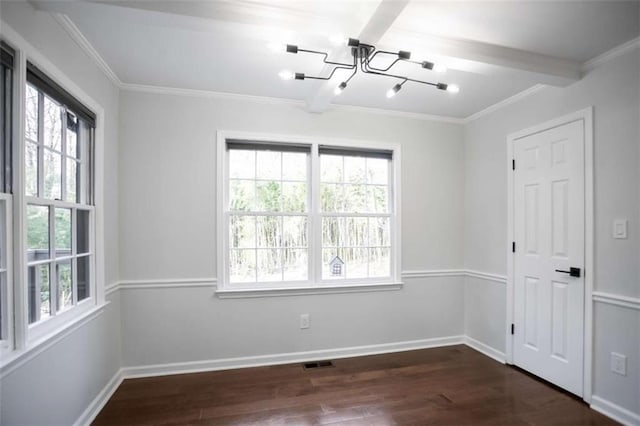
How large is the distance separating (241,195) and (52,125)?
1509 mm

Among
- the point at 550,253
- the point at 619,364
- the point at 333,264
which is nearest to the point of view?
the point at 619,364

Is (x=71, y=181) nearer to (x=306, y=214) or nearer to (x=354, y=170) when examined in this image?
(x=306, y=214)

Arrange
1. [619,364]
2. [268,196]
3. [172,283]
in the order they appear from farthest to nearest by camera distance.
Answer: [268,196]
[172,283]
[619,364]

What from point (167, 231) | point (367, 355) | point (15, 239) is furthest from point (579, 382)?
point (15, 239)

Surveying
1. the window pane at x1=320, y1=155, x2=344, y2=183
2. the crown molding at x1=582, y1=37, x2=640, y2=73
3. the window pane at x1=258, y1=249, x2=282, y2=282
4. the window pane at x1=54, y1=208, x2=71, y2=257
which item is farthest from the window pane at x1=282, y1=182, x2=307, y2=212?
the crown molding at x1=582, y1=37, x2=640, y2=73

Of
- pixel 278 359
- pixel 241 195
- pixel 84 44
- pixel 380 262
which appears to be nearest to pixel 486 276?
pixel 380 262

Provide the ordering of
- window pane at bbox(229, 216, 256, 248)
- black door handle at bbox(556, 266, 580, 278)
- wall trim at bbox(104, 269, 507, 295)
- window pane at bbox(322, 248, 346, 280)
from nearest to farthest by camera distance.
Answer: black door handle at bbox(556, 266, 580, 278), wall trim at bbox(104, 269, 507, 295), window pane at bbox(229, 216, 256, 248), window pane at bbox(322, 248, 346, 280)

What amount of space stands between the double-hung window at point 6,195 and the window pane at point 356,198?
8.49ft

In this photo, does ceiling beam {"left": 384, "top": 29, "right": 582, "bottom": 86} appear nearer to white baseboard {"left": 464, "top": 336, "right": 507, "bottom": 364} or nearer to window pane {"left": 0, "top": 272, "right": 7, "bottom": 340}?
window pane {"left": 0, "top": 272, "right": 7, "bottom": 340}

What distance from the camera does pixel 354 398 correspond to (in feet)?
7.93

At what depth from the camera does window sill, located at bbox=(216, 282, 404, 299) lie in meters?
2.93

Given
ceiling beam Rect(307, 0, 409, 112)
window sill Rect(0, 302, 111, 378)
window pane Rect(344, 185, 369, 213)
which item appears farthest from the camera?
window pane Rect(344, 185, 369, 213)

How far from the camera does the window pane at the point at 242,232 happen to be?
9.96 feet

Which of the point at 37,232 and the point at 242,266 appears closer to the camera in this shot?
the point at 37,232
